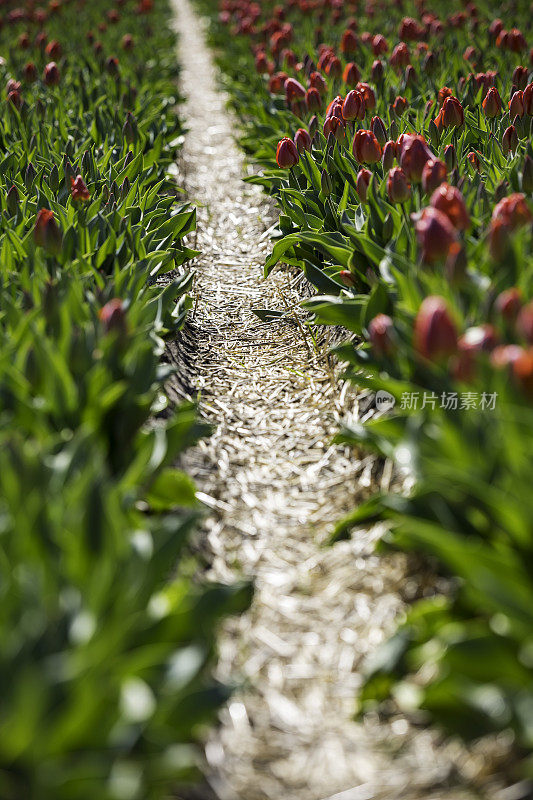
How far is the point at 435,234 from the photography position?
2123 mm

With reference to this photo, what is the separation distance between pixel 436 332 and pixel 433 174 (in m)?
1.03

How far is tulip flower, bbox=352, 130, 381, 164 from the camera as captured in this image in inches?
120

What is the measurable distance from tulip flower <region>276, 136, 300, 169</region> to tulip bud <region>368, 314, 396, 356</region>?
1.65 m

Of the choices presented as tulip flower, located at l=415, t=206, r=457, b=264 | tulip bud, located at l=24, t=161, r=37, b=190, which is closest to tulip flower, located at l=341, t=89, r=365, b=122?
tulip bud, located at l=24, t=161, r=37, b=190

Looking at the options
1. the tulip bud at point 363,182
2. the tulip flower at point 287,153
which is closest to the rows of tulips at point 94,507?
the tulip flower at point 287,153

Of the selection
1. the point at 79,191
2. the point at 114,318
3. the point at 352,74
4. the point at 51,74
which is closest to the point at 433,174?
the point at 114,318

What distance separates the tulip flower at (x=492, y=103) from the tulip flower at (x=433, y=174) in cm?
124

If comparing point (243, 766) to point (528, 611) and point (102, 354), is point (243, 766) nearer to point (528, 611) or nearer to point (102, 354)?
point (528, 611)

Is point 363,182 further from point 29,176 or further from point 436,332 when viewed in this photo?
point 29,176

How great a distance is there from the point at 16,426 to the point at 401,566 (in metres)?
1.00

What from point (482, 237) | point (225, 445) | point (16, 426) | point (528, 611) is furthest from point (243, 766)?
point (482, 237)

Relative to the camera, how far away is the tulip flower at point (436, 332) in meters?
1.74

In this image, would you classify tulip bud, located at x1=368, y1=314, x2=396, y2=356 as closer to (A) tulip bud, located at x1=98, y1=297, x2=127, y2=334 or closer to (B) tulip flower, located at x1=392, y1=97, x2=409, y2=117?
(A) tulip bud, located at x1=98, y1=297, x2=127, y2=334

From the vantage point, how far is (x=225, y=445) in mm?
2756
